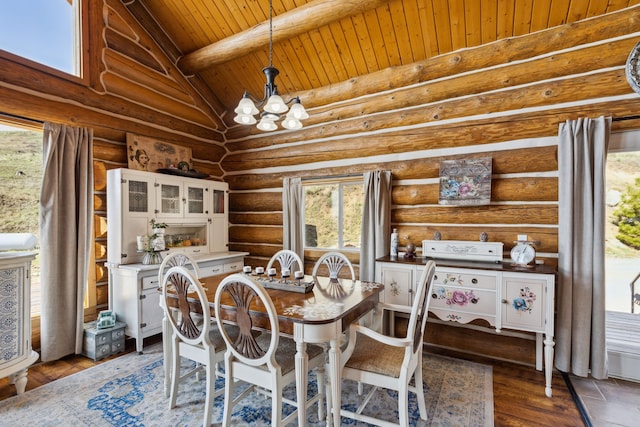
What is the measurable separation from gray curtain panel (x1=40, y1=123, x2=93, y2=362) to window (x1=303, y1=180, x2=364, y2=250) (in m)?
2.58

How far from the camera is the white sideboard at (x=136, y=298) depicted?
3307 mm

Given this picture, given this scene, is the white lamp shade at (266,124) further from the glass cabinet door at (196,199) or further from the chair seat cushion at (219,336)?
the glass cabinet door at (196,199)

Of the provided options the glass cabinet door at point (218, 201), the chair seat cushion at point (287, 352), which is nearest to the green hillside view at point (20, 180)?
the glass cabinet door at point (218, 201)

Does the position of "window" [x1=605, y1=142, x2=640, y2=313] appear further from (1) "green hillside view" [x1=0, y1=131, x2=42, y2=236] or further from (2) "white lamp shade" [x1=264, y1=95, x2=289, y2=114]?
(1) "green hillside view" [x1=0, y1=131, x2=42, y2=236]

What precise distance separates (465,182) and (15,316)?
4.23m

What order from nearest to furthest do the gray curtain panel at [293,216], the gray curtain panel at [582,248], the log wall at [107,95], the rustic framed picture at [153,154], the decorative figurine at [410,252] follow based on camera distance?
the gray curtain panel at [582,248] < the log wall at [107,95] < the decorative figurine at [410,252] < the rustic framed picture at [153,154] < the gray curtain panel at [293,216]

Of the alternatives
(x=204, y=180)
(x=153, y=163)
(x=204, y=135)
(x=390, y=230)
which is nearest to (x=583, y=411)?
(x=390, y=230)

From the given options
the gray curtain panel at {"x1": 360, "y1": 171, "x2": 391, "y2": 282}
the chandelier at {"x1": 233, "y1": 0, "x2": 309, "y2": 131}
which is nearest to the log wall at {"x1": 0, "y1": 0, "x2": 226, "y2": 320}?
the chandelier at {"x1": 233, "y1": 0, "x2": 309, "y2": 131}

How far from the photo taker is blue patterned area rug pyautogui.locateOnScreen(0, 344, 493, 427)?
2.25 metres

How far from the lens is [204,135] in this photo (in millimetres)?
4832

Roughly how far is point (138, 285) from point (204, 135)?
2.48 metres

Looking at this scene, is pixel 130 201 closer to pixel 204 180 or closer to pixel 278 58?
pixel 204 180

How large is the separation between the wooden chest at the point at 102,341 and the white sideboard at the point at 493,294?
2906 millimetres

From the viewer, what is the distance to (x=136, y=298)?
330cm
